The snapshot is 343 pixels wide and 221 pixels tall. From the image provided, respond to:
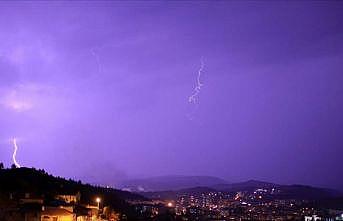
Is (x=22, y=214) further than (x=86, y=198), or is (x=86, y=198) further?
(x=86, y=198)

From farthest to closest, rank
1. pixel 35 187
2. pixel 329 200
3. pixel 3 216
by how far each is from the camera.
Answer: pixel 329 200 → pixel 35 187 → pixel 3 216

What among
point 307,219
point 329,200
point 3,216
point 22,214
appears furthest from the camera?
point 329,200

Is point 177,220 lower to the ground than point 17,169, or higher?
lower

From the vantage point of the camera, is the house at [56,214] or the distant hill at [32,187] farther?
the distant hill at [32,187]

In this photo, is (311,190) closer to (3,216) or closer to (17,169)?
(17,169)

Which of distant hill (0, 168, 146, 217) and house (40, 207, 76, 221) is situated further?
distant hill (0, 168, 146, 217)

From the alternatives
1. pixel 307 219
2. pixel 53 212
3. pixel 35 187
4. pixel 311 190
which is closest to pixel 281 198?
pixel 311 190

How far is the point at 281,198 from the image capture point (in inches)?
4926

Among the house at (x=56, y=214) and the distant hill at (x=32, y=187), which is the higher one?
the distant hill at (x=32, y=187)

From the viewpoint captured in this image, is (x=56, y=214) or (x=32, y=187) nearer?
(x=56, y=214)

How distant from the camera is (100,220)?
41.8 m

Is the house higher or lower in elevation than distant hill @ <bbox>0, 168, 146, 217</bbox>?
lower

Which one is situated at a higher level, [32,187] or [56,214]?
[32,187]

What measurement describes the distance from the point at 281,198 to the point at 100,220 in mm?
89775
